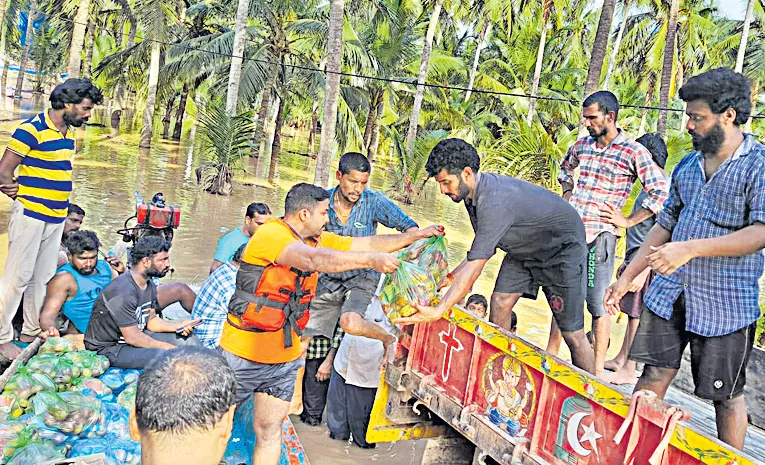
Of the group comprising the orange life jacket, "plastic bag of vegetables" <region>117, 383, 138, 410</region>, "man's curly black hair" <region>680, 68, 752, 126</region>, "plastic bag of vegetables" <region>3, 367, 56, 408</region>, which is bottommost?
"plastic bag of vegetables" <region>117, 383, 138, 410</region>

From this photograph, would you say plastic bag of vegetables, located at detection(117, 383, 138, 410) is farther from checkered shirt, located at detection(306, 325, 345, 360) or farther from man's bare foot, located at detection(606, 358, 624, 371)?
man's bare foot, located at detection(606, 358, 624, 371)

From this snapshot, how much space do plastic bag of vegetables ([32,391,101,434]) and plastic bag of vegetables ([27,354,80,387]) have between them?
314mm

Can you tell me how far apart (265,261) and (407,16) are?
22.5 meters

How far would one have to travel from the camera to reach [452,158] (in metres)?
3.53

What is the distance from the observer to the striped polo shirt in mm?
4574

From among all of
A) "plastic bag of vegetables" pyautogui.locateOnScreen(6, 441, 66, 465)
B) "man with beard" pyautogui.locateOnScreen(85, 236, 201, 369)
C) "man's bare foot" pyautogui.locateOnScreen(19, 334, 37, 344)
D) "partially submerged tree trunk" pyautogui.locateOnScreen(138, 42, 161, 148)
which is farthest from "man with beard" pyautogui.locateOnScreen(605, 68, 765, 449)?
"partially submerged tree trunk" pyautogui.locateOnScreen(138, 42, 161, 148)

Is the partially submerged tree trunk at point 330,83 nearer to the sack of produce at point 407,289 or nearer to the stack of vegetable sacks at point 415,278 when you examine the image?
the stack of vegetable sacks at point 415,278

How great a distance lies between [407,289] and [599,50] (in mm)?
8880

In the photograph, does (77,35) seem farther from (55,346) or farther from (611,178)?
(611,178)

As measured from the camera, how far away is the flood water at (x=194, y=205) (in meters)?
5.28

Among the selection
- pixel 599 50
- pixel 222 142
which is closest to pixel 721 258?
pixel 599 50

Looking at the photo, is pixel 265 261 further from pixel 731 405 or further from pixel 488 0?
pixel 488 0

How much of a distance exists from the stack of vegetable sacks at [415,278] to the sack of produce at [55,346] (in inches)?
87.5

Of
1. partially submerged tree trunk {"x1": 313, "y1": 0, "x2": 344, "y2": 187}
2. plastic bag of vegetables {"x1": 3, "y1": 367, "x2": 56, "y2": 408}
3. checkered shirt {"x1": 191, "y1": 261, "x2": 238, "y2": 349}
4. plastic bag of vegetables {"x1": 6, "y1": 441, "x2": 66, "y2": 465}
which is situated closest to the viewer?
plastic bag of vegetables {"x1": 6, "y1": 441, "x2": 66, "y2": 465}
